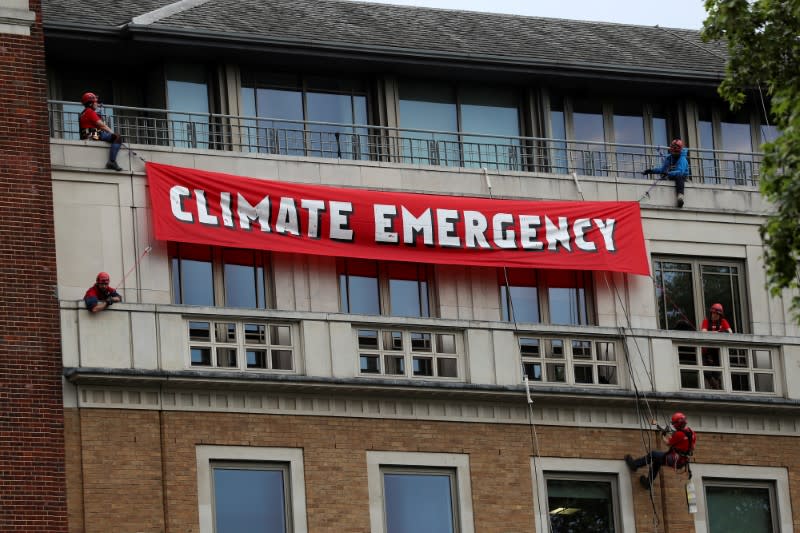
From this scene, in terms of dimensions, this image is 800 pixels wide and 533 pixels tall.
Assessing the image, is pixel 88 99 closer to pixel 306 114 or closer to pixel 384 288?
pixel 306 114

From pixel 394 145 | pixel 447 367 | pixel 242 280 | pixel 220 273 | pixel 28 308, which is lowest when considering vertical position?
pixel 447 367

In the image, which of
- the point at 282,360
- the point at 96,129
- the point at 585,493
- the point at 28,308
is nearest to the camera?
the point at 28,308

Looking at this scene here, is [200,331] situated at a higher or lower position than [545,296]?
lower

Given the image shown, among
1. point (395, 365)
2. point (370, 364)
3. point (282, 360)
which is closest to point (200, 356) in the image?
point (282, 360)

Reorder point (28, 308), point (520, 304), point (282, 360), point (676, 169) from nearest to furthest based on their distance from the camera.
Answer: point (28, 308) < point (282, 360) < point (520, 304) < point (676, 169)

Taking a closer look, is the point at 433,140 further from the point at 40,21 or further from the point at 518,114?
the point at 40,21

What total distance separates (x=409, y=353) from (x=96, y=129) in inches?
276

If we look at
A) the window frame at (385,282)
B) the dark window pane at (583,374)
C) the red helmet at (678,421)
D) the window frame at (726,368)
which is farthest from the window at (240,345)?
the window frame at (726,368)

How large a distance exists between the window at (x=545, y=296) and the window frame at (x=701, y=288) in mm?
1412

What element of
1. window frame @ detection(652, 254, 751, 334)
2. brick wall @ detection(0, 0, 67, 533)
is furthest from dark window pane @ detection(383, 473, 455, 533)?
window frame @ detection(652, 254, 751, 334)

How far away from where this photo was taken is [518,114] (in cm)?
5106

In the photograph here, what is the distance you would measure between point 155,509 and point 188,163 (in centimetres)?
694

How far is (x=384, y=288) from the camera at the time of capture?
47.2 meters

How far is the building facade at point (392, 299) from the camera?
143 feet
